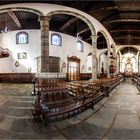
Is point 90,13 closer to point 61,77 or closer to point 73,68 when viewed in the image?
point 61,77

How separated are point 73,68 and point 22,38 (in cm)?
691

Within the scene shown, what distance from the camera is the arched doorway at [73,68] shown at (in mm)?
20817

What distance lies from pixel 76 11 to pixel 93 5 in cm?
154

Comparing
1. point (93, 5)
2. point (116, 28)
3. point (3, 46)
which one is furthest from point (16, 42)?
point (116, 28)

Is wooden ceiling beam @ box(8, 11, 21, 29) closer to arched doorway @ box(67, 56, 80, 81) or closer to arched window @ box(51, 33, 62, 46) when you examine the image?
arched window @ box(51, 33, 62, 46)

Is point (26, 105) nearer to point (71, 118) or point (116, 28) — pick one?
point (71, 118)

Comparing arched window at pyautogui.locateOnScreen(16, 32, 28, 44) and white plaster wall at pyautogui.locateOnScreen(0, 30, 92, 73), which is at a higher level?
arched window at pyautogui.locateOnScreen(16, 32, 28, 44)

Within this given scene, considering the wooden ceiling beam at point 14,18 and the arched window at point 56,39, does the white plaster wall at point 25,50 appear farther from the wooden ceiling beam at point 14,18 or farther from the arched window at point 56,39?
the wooden ceiling beam at point 14,18

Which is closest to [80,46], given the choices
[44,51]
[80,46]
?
[80,46]

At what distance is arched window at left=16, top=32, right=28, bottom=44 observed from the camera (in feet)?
61.3

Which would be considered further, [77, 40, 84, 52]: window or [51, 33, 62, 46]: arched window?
[77, 40, 84, 52]: window

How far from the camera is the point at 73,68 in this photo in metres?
21.6

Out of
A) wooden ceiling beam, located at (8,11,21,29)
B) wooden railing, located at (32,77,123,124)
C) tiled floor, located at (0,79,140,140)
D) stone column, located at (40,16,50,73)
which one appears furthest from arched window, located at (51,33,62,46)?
tiled floor, located at (0,79,140,140)

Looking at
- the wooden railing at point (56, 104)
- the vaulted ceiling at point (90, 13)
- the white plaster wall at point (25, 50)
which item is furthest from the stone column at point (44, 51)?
the white plaster wall at point (25, 50)
